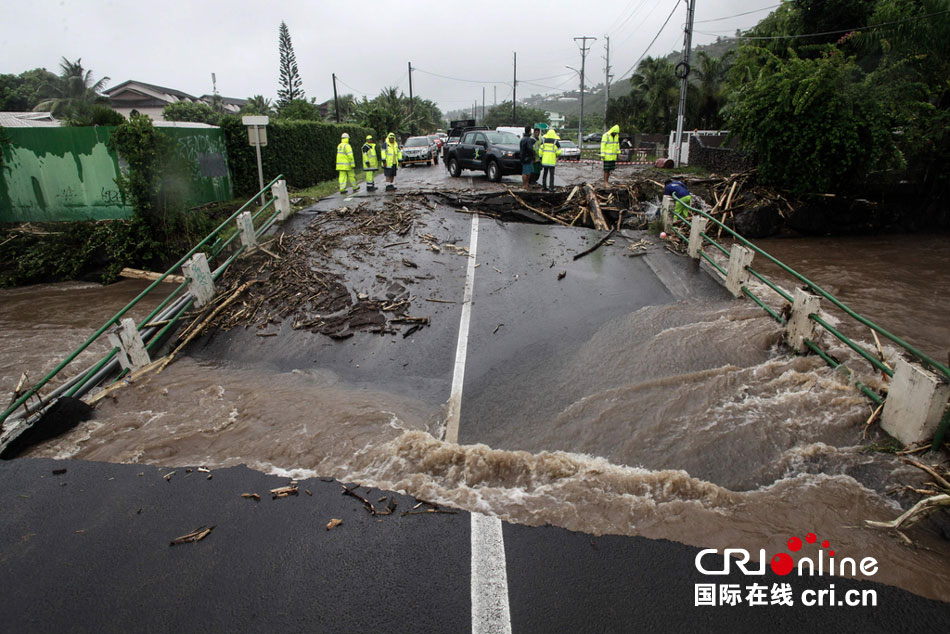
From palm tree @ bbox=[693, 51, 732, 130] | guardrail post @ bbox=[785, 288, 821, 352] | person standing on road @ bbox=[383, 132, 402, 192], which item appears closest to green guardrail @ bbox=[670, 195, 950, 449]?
guardrail post @ bbox=[785, 288, 821, 352]

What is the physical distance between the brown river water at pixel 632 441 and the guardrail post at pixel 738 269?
1.45ft

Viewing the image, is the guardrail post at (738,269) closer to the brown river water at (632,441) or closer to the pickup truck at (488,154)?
the brown river water at (632,441)

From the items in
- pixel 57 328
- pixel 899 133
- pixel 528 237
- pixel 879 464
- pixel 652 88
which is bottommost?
pixel 57 328

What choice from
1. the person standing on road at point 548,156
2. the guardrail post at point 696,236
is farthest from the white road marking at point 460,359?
the person standing on road at point 548,156

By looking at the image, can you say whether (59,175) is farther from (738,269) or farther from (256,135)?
(738,269)

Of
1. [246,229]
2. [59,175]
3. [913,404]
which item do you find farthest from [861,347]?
[59,175]

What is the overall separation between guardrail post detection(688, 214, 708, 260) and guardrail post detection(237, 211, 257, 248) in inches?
346

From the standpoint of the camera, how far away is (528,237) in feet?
40.2

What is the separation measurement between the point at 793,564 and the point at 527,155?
1401cm

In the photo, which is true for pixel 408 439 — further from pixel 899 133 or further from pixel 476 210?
pixel 899 133

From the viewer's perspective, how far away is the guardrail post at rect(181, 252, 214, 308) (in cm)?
855

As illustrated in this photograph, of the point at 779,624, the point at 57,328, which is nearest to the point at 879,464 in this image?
the point at 779,624

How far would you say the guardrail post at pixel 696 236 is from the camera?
997cm

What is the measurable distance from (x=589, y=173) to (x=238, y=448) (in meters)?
22.5
